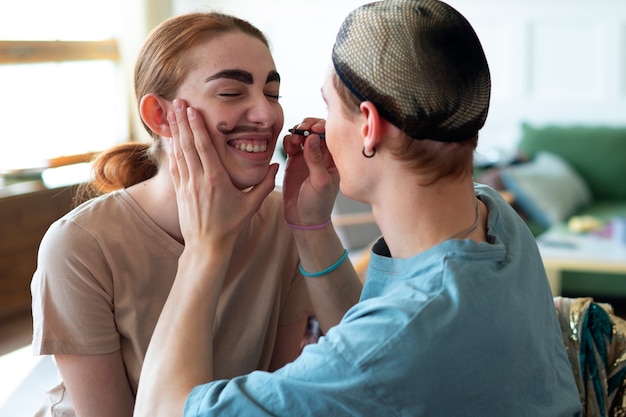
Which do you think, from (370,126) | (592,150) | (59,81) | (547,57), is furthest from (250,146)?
(547,57)

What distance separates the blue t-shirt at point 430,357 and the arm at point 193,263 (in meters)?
0.08

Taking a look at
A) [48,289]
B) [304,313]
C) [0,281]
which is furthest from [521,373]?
[0,281]

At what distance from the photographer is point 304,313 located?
63.6 inches

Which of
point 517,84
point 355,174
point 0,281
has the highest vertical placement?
point 355,174

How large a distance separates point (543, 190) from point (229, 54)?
335 centimetres

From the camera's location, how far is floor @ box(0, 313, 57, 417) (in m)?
2.37

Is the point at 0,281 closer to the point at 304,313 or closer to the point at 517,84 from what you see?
the point at 304,313

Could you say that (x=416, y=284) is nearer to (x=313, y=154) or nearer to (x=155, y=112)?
(x=313, y=154)

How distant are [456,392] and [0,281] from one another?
11.2 ft

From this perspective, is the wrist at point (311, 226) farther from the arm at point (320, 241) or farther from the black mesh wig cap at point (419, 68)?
the black mesh wig cap at point (419, 68)

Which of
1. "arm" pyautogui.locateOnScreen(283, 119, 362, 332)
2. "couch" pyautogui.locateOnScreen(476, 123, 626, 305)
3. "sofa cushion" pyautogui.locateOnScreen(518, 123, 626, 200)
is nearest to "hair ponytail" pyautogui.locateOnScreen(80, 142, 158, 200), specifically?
"arm" pyautogui.locateOnScreen(283, 119, 362, 332)

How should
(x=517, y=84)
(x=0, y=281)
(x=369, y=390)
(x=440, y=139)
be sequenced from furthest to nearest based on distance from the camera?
1. (x=517, y=84)
2. (x=0, y=281)
3. (x=440, y=139)
4. (x=369, y=390)

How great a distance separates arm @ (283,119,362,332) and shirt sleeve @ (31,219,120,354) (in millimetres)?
381

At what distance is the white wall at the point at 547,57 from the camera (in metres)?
5.04
